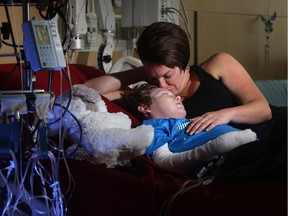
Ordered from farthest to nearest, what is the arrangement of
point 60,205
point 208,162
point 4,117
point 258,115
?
point 258,115 → point 208,162 → point 60,205 → point 4,117

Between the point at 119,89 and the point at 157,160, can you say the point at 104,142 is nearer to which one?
the point at 157,160

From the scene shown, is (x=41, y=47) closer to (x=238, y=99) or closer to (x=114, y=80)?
(x=114, y=80)

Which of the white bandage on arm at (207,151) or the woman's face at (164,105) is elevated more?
the woman's face at (164,105)

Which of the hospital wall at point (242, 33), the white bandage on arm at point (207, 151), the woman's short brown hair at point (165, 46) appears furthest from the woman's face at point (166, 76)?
the hospital wall at point (242, 33)

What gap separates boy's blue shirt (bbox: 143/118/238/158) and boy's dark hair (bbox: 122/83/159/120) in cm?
10

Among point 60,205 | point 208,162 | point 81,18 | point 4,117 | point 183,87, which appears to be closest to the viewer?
point 4,117

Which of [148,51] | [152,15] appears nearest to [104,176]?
[148,51]

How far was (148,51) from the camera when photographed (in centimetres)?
200

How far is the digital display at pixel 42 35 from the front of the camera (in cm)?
131

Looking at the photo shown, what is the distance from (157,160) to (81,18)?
1.21 m

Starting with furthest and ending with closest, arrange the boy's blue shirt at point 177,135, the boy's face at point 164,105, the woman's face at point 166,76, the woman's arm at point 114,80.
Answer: the woman's arm at point 114,80 < the woman's face at point 166,76 < the boy's face at point 164,105 < the boy's blue shirt at point 177,135

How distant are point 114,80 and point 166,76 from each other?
0.28m

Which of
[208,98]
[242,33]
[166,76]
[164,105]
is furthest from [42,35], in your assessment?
[242,33]

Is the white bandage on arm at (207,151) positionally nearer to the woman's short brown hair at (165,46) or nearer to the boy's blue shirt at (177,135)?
the boy's blue shirt at (177,135)
